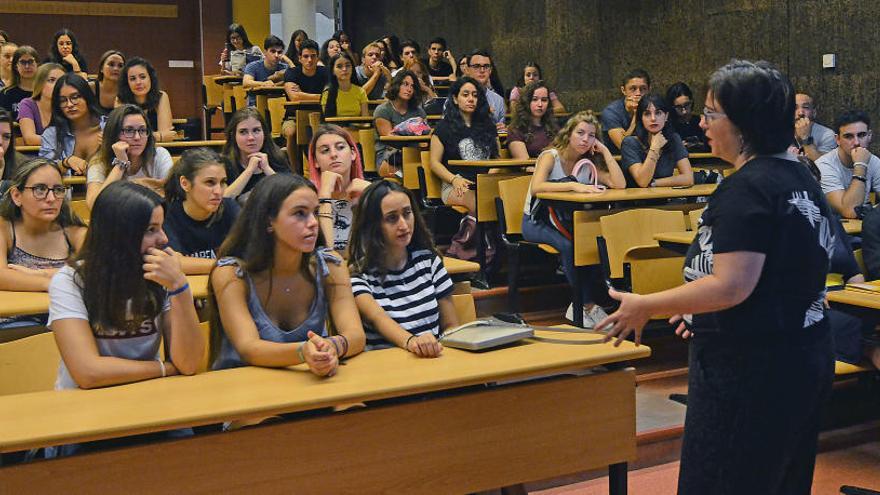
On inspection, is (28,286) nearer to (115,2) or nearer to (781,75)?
(781,75)

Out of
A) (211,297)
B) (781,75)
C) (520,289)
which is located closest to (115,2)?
(520,289)

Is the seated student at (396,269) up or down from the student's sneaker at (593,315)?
up

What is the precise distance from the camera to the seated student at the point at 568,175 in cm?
541

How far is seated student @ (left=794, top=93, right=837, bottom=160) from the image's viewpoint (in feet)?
22.3

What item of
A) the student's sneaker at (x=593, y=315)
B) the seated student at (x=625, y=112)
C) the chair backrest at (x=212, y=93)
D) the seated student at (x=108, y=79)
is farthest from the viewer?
the chair backrest at (x=212, y=93)

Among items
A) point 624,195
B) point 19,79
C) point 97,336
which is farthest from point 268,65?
point 97,336

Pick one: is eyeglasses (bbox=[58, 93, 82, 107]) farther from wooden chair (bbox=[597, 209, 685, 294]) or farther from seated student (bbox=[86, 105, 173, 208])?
wooden chair (bbox=[597, 209, 685, 294])

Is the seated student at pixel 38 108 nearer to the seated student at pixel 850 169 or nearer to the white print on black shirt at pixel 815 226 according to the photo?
the seated student at pixel 850 169

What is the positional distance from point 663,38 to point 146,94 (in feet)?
15.6

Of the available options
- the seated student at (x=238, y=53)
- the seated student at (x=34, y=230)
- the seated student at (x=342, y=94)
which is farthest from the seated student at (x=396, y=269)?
the seated student at (x=238, y=53)

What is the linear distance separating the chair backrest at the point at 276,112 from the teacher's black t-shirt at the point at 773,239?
735 centimetres

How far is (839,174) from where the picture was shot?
5.77 metres

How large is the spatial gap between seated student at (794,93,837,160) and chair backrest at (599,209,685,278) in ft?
7.48

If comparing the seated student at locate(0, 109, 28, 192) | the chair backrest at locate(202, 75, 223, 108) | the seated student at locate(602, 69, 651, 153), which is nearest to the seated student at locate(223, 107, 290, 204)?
the seated student at locate(0, 109, 28, 192)
